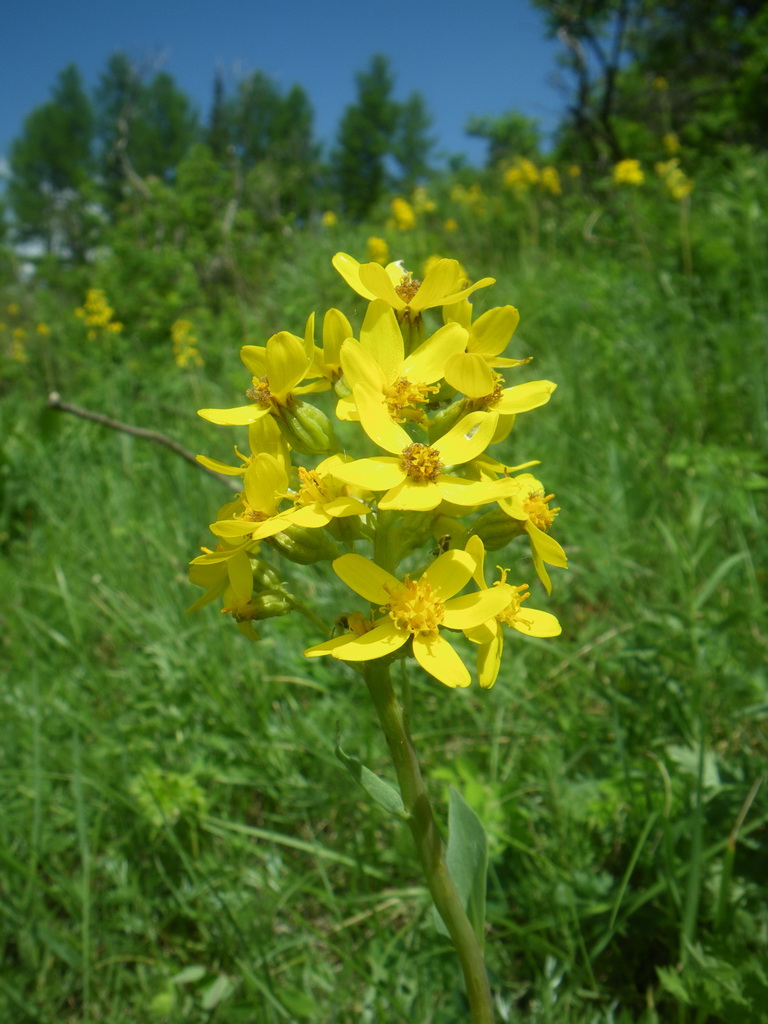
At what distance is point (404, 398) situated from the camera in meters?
1.13

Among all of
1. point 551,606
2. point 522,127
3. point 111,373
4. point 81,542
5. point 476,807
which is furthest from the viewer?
point 522,127

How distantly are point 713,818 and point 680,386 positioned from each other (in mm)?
2440

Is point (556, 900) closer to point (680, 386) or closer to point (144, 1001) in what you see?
point (144, 1001)

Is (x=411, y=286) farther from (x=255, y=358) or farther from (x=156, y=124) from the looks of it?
(x=156, y=124)

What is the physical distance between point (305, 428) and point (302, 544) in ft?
0.67

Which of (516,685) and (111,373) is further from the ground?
(111,373)

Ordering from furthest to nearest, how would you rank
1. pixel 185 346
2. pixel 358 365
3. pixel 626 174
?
pixel 626 174 < pixel 185 346 < pixel 358 365

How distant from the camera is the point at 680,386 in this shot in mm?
3498

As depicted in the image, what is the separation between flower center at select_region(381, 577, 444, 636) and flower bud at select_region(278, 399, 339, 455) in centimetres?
31

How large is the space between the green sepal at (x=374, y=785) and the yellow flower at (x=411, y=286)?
28.8 inches

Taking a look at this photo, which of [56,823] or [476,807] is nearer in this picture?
[476,807]

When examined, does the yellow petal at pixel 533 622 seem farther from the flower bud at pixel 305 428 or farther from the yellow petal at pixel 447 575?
the flower bud at pixel 305 428

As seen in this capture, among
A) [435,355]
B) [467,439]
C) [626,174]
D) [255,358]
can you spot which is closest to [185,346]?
[626,174]

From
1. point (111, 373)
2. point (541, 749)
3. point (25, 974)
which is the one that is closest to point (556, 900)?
point (541, 749)
